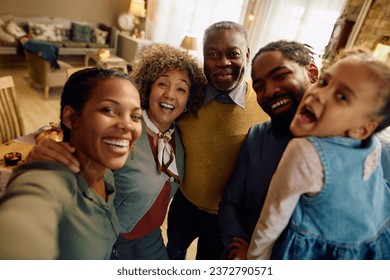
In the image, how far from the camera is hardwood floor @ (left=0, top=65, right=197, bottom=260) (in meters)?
3.35

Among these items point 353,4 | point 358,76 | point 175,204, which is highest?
point 353,4

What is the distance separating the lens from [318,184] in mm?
625

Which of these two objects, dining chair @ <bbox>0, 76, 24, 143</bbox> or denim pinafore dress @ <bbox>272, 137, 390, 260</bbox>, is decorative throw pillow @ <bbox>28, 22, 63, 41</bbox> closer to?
dining chair @ <bbox>0, 76, 24, 143</bbox>

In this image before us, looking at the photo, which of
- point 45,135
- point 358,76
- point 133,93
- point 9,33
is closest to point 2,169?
point 45,135

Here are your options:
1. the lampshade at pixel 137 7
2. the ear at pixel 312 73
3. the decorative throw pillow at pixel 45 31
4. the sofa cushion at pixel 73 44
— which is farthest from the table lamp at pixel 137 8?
the ear at pixel 312 73

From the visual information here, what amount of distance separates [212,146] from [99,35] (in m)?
6.21

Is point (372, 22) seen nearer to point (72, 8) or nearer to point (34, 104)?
point (34, 104)

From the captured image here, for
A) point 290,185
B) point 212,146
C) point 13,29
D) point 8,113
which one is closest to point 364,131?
point 290,185

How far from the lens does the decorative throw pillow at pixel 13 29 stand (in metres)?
4.85

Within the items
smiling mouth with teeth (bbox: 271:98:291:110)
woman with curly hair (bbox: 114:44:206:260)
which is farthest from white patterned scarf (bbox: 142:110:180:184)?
smiling mouth with teeth (bbox: 271:98:291:110)

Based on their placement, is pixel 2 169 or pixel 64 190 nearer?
pixel 64 190

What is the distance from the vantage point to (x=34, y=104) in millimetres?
3793

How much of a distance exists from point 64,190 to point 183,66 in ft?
2.57
